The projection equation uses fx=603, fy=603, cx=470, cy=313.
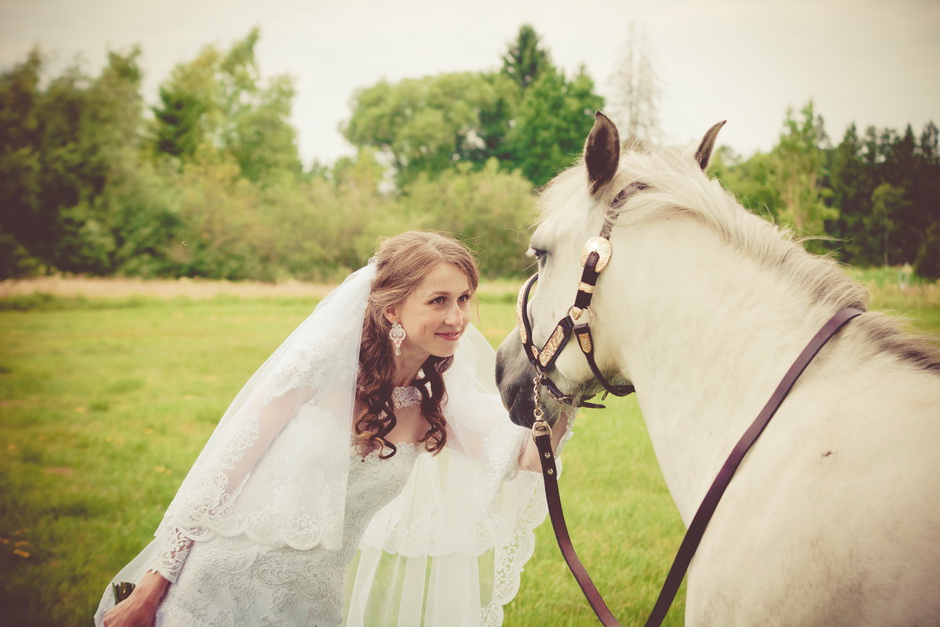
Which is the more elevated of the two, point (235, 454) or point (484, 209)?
point (484, 209)

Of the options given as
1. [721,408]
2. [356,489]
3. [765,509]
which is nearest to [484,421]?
[356,489]

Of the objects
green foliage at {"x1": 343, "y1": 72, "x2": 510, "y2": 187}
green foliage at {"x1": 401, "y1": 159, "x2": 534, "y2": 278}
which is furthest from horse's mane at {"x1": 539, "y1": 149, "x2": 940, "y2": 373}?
green foliage at {"x1": 343, "y1": 72, "x2": 510, "y2": 187}

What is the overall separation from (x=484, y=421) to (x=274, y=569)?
1.18 metres

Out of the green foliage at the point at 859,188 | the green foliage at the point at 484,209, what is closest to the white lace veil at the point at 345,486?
the green foliage at the point at 859,188

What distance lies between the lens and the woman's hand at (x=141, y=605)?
2213 millimetres

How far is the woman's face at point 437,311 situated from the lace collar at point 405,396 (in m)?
0.34

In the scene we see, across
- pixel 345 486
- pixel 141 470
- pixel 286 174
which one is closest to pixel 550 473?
pixel 345 486

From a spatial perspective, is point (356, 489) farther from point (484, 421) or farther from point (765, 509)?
point (765, 509)

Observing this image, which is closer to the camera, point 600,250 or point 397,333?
point 600,250

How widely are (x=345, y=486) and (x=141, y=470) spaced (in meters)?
5.49

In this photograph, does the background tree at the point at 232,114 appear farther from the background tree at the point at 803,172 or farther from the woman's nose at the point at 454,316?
the woman's nose at the point at 454,316

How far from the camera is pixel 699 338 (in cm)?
181

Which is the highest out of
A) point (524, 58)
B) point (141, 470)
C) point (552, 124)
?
point (524, 58)

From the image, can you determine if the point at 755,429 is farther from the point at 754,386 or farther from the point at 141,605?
the point at 141,605
